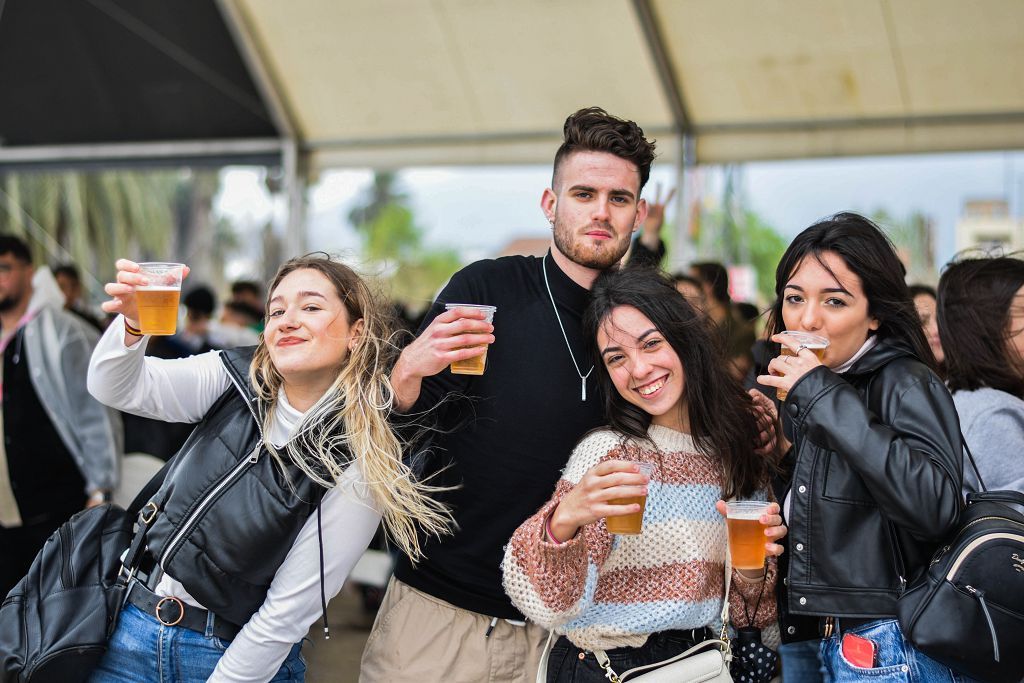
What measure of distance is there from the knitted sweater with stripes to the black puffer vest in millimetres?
534

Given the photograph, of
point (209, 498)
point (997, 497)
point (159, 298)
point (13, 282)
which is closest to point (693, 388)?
point (997, 497)

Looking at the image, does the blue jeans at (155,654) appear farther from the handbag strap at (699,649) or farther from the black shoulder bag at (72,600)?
the handbag strap at (699,649)

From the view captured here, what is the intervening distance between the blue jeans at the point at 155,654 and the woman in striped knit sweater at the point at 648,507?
29.8 inches

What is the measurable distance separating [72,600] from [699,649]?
147 cm

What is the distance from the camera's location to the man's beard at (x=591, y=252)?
256 centimetres

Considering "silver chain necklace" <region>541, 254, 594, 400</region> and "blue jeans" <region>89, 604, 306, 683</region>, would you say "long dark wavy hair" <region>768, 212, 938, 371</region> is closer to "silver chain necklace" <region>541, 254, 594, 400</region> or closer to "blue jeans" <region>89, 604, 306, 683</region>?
"silver chain necklace" <region>541, 254, 594, 400</region>

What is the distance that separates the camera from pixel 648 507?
2.19 meters

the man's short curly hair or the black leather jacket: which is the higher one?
the man's short curly hair

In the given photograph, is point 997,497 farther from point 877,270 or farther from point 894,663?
point 877,270

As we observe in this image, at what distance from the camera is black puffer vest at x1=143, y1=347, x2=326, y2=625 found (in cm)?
221

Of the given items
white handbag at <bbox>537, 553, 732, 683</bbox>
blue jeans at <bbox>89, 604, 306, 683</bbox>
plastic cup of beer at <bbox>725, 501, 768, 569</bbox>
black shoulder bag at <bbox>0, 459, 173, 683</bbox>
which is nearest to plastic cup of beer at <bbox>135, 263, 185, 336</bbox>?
black shoulder bag at <bbox>0, 459, 173, 683</bbox>

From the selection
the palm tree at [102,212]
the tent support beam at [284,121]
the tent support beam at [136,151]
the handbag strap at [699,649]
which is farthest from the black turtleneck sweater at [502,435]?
the palm tree at [102,212]

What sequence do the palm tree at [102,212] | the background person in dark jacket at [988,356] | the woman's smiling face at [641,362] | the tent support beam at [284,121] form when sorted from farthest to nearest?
the palm tree at [102,212] < the tent support beam at [284,121] < the background person in dark jacket at [988,356] < the woman's smiling face at [641,362]

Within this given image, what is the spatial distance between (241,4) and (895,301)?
6.09m
